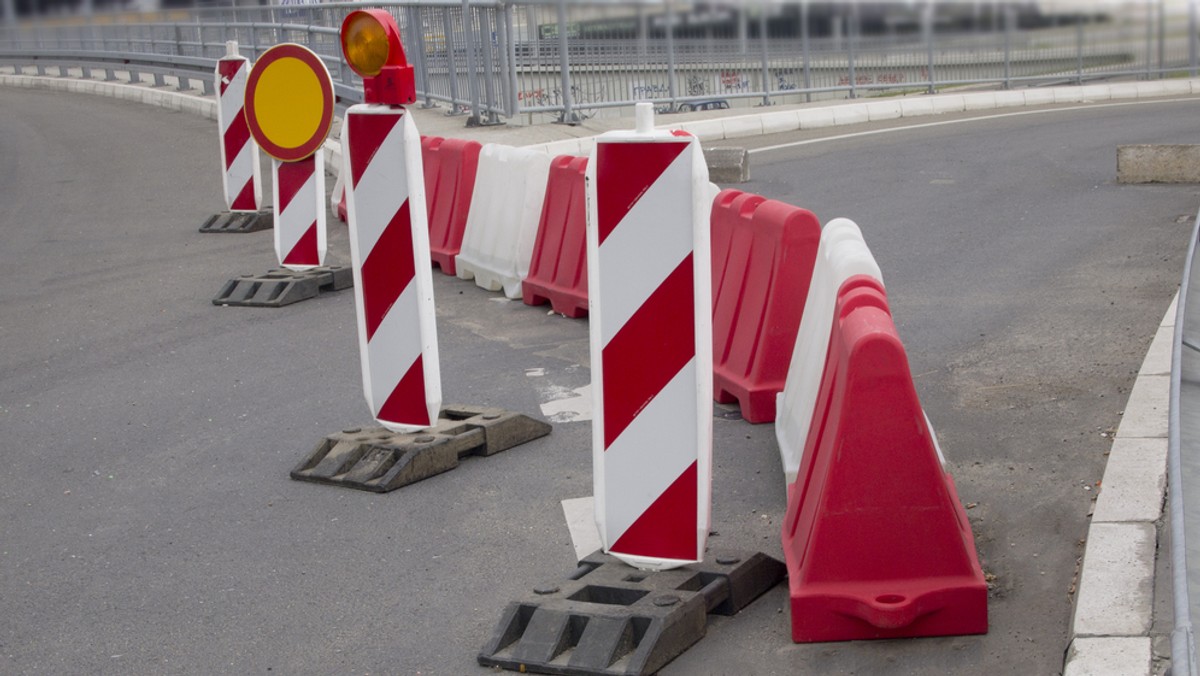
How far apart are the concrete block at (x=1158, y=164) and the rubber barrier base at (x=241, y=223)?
7.21m

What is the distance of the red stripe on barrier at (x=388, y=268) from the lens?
19.1 feet

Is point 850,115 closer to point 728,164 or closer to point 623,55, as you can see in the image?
point 623,55

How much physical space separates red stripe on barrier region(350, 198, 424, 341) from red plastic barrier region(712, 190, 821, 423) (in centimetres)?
149

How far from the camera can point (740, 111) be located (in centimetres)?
2030

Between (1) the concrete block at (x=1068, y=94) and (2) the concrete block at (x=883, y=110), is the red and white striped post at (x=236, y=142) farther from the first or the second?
(1) the concrete block at (x=1068, y=94)

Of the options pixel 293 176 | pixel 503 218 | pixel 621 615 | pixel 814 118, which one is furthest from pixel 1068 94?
pixel 621 615

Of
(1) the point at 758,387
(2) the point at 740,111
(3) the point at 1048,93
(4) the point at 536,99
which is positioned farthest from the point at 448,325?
(3) the point at 1048,93

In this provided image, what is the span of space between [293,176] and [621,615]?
5994 millimetres

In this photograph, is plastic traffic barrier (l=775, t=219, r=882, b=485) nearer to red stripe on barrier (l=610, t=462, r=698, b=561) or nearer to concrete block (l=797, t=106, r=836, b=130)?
red stripe on barrier (l=610, t=462, r=698, b=561)

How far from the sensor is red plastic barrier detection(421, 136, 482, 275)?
984cm

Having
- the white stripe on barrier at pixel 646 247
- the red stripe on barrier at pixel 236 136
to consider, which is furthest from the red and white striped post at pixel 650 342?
the red stripe on barrier at pixel 236 136

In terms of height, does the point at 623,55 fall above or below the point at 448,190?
above

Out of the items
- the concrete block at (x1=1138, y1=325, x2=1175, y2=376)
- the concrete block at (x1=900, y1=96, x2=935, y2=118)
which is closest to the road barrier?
the concrete block at (x1=1138, y1=325, x2=1175, y2=376)

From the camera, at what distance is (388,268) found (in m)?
5.86
